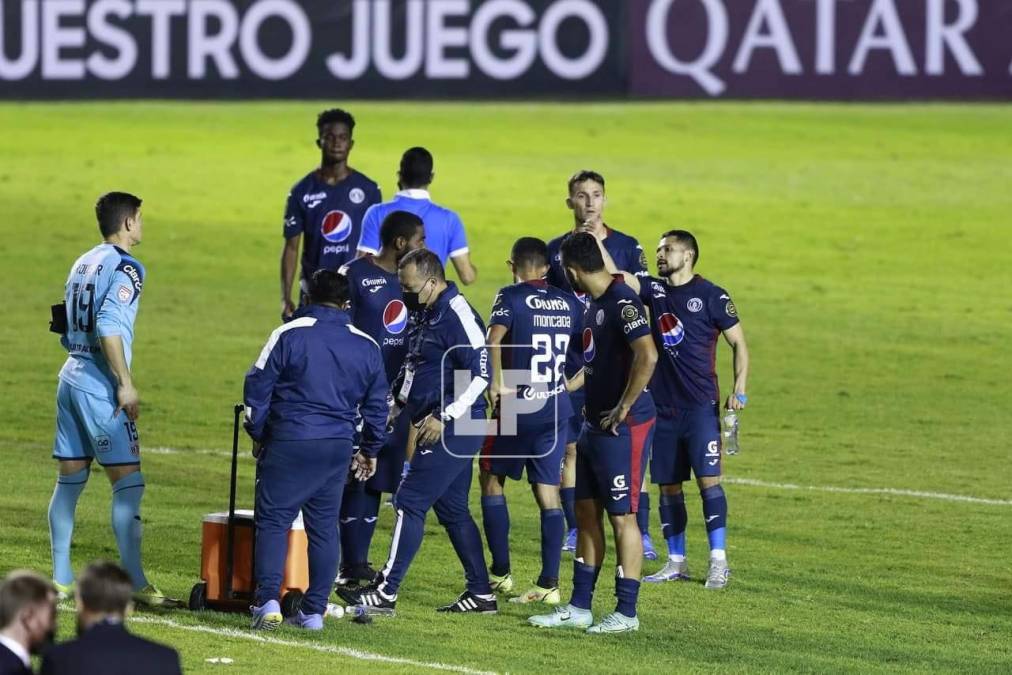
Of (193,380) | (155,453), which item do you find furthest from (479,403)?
(193,380)

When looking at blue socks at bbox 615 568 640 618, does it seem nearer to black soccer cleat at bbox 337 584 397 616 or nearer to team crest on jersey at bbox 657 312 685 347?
black soccer cleat at bbox 337 584 397 616

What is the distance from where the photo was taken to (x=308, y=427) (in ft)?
31.8

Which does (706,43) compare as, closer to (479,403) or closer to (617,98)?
(617,98)

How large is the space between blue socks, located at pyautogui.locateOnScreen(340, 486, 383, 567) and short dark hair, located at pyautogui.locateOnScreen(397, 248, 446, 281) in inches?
63.8

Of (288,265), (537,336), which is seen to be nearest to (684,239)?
(537,336)

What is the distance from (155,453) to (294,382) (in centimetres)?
737

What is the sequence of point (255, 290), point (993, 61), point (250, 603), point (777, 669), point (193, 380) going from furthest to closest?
point (993, 61)
point (255, 290)
point (193, 380)
point (250, 603)
point (777, 669)

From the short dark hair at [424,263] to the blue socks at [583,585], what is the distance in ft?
5.81

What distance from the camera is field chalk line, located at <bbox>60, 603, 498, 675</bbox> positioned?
29.9 ft

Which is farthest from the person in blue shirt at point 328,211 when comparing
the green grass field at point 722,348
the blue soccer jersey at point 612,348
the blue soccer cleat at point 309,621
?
the blue soccer cleat at point 309,621

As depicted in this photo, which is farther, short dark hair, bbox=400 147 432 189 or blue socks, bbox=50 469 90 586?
short dark hair, bbox=400 147 432 189

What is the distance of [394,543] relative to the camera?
10.4 m

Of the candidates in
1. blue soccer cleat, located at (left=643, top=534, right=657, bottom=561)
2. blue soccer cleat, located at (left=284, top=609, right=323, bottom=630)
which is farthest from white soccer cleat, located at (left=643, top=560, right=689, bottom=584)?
blue soccer cleat, located at (left=284, top=609, right=323, bottom=630)

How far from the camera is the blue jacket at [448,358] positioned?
10.3 m
